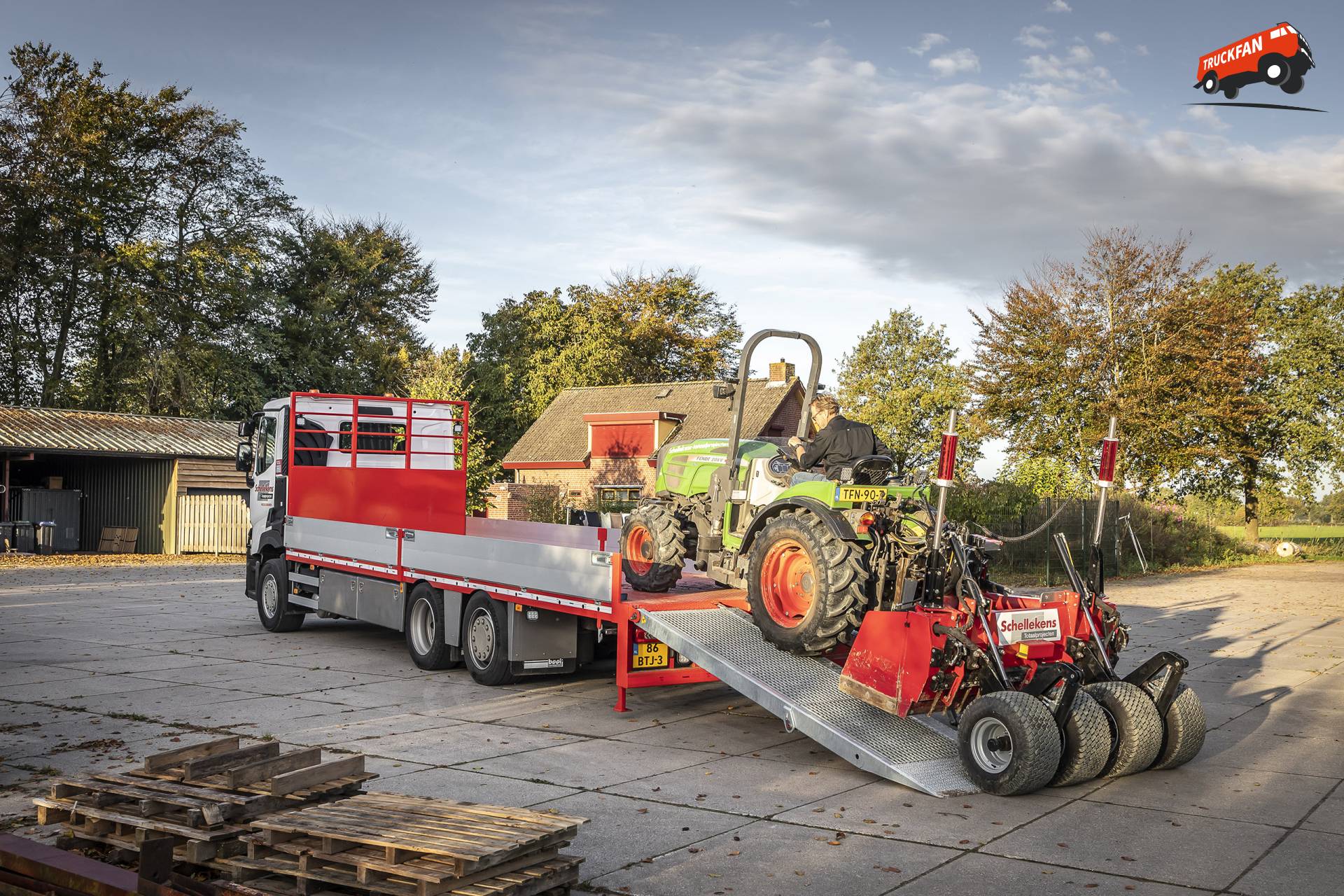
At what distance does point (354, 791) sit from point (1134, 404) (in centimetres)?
2601

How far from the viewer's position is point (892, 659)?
7.01 meters

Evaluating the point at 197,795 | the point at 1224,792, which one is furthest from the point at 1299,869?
the point at 197,795

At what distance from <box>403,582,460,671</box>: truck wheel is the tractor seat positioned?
4.27 metres

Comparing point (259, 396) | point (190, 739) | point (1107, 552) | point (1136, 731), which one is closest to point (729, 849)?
point (1136, 731)

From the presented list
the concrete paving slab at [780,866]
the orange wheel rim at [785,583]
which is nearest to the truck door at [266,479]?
the orange wheel rim at [785,583]

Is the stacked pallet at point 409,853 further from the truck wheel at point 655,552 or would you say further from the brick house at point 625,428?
the brick house at point 625,428

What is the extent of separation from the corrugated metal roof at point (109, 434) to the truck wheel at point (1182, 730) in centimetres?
2764

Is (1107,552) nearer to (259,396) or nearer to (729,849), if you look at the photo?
(729,849)

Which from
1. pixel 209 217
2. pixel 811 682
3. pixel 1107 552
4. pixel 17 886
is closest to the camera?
pixel 17 886

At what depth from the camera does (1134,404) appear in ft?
92.0

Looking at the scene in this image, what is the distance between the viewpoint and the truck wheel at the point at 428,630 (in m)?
10.6

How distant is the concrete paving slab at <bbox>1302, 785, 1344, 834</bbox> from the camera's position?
6.10 m

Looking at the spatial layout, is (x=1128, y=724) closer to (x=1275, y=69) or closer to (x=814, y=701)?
(x=814, y=701)

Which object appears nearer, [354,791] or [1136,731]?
[354,791]
